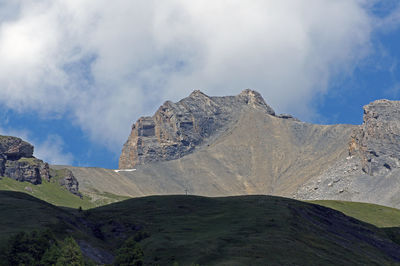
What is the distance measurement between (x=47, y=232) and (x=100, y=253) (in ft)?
86.6

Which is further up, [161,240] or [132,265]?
[161,240]

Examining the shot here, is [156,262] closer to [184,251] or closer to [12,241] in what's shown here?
[184,251]

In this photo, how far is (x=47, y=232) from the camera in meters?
169

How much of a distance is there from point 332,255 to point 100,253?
74.5m

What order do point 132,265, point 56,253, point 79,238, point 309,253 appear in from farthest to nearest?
point 79,238 → point 309,253 → point 132,265 → point 56,253

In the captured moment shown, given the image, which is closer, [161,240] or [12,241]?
[12,241]

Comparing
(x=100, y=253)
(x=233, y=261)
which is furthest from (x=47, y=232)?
(x=233, y=261)

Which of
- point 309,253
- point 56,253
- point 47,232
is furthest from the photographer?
point 309,253

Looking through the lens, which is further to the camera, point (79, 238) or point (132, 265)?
point (79, 238)

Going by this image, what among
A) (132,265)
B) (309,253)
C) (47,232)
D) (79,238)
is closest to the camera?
(132,265)

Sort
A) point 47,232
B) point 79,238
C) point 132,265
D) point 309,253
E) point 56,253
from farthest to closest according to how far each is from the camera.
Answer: point 79,238, point 309,253, point 47,232, point 132,265, point 56,253

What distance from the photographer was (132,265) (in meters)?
158

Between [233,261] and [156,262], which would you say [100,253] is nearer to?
[156,262]

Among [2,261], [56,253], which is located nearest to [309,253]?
[56,253]
